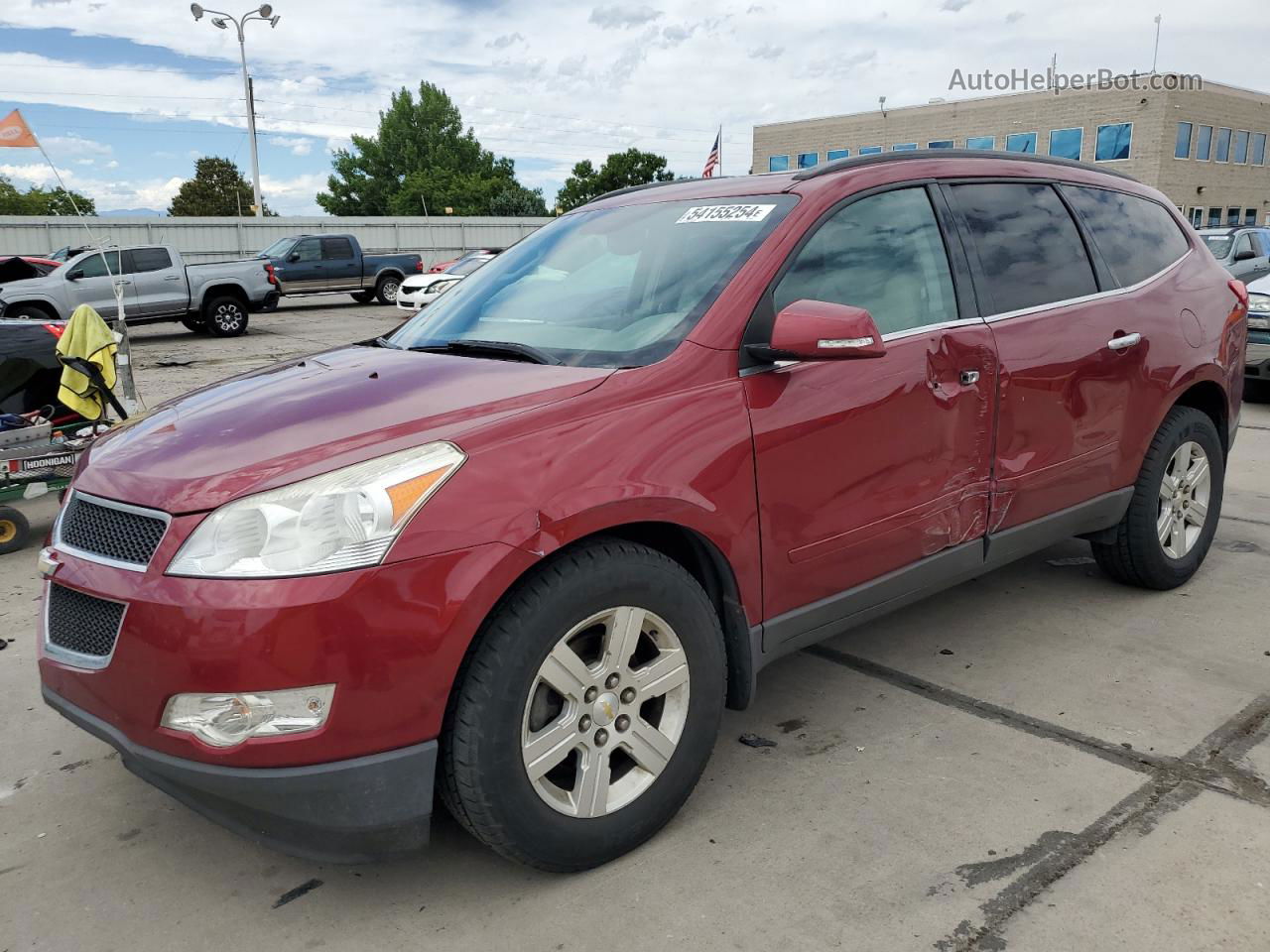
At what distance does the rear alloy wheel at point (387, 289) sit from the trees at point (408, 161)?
5698 centimetres

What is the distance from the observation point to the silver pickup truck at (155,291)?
55.4 ft

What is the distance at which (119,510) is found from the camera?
2381 millimetres

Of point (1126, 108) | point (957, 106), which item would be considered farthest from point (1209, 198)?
point (957, 106)

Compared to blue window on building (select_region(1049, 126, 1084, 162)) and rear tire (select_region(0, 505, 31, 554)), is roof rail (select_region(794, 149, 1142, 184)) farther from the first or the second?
blue window on building (select_region(1049, 126, 1084, 162))

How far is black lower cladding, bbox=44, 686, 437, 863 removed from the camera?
215 cm

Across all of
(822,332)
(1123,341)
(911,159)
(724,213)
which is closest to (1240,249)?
(1123,341)

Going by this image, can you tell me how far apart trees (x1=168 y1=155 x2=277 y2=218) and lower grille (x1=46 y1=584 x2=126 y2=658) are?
85466 millimetres

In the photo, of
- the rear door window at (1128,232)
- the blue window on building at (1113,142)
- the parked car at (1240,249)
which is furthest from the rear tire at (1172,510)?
the blue window on building at (1113,142)

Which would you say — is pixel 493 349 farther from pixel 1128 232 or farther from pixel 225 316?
pixel 225 316

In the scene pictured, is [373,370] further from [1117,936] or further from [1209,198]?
[1209,198]

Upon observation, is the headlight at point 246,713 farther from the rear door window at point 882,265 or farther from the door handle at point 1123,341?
the door handle at point 1123,341

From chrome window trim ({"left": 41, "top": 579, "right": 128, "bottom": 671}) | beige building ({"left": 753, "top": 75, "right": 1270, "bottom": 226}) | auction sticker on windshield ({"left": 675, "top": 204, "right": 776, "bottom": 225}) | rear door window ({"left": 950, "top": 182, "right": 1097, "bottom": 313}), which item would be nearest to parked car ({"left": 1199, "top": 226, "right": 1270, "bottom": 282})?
A: rear door window ({"left": 950, "top": 182, "right": 1097, "bottom": 313})

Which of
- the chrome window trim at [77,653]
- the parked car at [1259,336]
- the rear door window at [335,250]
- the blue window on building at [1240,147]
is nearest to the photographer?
the chrome window trim at [77,653]

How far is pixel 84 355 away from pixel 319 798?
17.2ft
